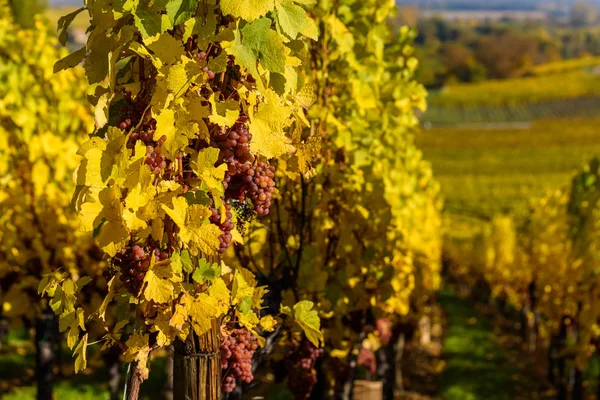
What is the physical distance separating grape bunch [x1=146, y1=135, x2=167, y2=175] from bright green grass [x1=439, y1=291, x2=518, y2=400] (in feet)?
34.2

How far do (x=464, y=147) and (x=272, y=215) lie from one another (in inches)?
3205

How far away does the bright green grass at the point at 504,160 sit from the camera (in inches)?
2345

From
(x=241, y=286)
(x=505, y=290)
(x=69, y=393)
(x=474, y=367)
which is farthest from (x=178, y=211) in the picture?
(x=505, y=290)

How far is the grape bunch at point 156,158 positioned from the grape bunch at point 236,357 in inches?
34.1

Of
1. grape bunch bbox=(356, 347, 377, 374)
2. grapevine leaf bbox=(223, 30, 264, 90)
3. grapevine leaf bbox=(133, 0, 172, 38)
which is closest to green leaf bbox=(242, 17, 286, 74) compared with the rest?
grapevine leaf bbox=(223, 30, 264, 90)

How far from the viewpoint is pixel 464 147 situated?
82.6m

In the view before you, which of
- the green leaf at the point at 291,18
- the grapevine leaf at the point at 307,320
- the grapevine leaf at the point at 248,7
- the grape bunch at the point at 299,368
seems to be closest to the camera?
the grapevine leaf at the point at 248,7

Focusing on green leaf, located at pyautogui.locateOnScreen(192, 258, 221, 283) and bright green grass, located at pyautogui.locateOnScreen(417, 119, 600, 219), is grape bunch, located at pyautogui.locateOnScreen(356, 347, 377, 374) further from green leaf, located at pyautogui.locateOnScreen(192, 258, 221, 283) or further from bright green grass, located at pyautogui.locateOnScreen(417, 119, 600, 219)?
bright green grass, located at pyautogui.locateOnScreen(417, 119, 600, 219)

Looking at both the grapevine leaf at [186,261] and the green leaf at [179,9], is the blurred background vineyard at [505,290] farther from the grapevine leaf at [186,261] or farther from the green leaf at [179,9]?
the grapevine leaf at [186,261]

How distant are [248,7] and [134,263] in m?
0.92

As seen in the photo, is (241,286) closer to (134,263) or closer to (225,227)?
(225,227)

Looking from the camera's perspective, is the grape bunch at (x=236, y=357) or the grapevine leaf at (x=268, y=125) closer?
the grapevine leaf at (x=268, y=125)

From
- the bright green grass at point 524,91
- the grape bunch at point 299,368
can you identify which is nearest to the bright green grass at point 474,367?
the grape bunch at point 299,368

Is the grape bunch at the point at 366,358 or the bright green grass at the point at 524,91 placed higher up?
the bright green grass at the point at 524,91
